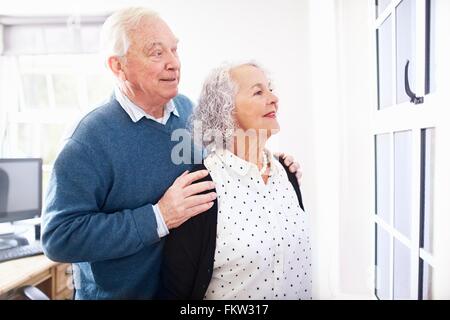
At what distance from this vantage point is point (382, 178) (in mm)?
775

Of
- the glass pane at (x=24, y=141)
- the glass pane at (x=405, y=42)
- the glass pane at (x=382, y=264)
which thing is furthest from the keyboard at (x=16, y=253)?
the glass pane at (x=405, y=42)

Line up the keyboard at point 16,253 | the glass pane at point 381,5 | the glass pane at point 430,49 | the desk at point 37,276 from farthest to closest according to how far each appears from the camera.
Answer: the keyboard at point 16,253, the desk at point 37,276, the glass pane at point 381,5, the glass pane at point 430,49

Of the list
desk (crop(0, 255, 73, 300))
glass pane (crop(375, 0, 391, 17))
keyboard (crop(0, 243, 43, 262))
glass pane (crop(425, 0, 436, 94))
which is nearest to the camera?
glass pane (crop(425, 0, 436, 94))

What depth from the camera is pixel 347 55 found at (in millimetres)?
754

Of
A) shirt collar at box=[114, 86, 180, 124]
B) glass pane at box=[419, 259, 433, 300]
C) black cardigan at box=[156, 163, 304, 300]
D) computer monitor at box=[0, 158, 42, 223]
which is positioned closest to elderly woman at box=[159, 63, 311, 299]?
black cardigan at box=[156, 163, 304, 300]

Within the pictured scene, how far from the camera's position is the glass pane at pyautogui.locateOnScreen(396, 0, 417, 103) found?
27.8 inches

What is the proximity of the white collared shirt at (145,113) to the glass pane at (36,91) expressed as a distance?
0.70 feet

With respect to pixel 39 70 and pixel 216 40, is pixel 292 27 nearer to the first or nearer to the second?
pixel 216 40

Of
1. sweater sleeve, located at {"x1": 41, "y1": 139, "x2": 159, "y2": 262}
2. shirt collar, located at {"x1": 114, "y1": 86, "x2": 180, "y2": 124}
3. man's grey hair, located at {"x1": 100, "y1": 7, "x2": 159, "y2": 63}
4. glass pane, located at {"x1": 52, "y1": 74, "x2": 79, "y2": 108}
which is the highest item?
man's grey hair, located at {"x1": 100, "y1": 7, "x2": 159, "y2": 63}

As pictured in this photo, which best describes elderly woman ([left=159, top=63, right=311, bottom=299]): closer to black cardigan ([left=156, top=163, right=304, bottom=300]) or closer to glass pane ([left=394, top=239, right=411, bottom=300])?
black cardigan ([left=156, top=163, right=304, bottom=300])

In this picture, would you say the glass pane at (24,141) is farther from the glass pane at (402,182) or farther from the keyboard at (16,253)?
the glass pane at (402,182)

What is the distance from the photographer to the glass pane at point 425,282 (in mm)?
697

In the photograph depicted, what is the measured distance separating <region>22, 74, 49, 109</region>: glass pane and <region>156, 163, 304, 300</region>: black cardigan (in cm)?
45

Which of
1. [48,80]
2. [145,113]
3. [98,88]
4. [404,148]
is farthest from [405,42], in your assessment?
[48,80]
